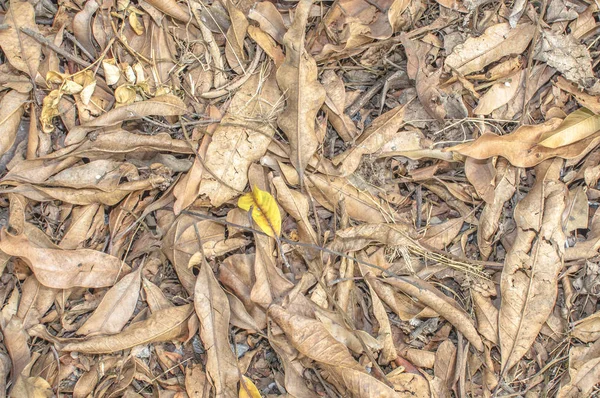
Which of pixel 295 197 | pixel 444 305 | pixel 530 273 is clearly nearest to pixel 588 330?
pixel 530 273

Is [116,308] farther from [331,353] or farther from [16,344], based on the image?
[331,353]

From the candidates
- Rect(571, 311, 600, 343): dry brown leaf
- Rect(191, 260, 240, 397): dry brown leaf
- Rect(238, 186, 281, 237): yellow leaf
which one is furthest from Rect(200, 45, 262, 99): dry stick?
Rect(571, 311, 600, 343): dry brown leaf

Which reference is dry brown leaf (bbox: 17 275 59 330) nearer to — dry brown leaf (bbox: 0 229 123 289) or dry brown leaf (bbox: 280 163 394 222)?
dry brown leaf (bbox: 0 229 123 289)

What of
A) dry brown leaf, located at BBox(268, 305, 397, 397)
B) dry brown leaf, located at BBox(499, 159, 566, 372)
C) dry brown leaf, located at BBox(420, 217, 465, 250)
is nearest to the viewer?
dry brown leaf, located at BBox(268, 305, 397, 397)

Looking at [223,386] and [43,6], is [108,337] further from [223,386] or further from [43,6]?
[43,6]

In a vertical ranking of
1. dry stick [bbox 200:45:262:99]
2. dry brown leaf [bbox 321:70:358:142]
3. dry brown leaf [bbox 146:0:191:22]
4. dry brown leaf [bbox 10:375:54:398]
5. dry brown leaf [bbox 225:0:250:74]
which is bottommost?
dry brown leaf [bbox 10:375:54:398]

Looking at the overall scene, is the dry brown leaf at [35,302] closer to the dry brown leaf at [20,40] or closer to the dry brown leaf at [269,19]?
the dry brown leaf at [20,40]
